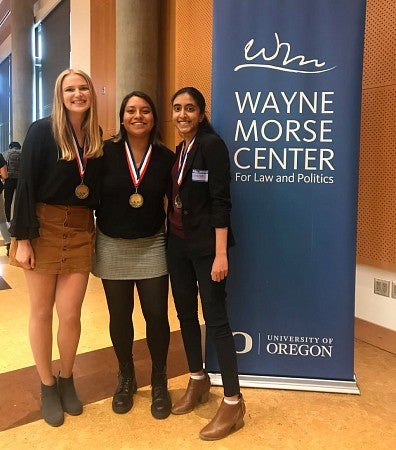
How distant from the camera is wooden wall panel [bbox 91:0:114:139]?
593 centimetres

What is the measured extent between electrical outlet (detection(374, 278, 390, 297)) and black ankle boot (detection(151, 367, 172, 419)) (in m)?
1.69

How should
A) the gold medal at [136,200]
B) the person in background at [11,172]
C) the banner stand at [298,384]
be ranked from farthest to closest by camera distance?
1. the person in background at [11,172]
2. the banner stand at [298,384]
3. the gold medal at [136,200]

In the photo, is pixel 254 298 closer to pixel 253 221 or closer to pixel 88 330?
pixel 253 221

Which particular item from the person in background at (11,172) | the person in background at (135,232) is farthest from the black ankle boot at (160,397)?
the person in background at (11,172)

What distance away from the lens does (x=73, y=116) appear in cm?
196

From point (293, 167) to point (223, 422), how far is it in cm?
132

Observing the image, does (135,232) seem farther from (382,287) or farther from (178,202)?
(382,287)

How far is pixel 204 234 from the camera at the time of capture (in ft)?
6.26

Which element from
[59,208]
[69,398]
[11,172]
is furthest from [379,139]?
[11,172]

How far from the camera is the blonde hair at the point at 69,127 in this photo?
1.88 m

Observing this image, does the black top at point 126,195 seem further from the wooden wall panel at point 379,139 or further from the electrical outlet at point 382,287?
the electrical outlet at point 382,287

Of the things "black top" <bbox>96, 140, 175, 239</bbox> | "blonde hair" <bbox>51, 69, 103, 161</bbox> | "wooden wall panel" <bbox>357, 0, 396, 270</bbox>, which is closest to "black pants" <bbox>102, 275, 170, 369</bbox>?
"black top" <bbox>96, 140, 175, 239</bbox>

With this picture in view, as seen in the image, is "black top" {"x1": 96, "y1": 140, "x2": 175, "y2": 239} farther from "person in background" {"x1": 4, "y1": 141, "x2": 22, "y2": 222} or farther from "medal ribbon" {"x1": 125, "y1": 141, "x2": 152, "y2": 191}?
"person in background" {"x1": 4, "y1": 141, "x2": 22, "y2": 222}

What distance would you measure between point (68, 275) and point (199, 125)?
957 mm
